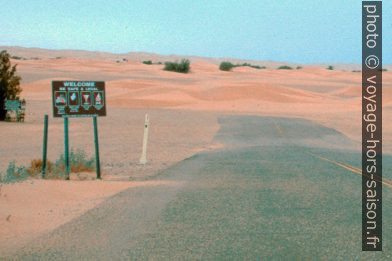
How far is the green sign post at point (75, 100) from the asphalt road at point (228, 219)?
1981mm

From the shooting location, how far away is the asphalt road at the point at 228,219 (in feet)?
26.7

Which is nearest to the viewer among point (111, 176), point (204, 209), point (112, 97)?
point (204, 209)

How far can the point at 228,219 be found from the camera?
1000 cm

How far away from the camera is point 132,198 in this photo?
11898 mm

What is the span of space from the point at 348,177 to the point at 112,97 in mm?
44639

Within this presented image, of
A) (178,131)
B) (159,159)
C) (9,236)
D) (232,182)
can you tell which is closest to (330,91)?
(178,131)

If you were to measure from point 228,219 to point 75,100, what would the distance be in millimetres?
6209

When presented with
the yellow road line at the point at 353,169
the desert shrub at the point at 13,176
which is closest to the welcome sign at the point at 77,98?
the desert shrub at the point at 13,176

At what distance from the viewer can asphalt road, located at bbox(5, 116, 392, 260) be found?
26.7 ft

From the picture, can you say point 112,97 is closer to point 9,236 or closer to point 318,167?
point 318,167

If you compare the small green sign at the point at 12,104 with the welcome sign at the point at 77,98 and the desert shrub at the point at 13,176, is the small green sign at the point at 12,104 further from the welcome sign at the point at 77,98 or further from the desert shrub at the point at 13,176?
the welcome sign at the point at 77,98

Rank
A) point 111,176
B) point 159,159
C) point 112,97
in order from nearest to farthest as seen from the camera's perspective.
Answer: point 111,176, point 159,159, point 112,97

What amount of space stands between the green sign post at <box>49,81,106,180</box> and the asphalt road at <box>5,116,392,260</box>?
1.98 m

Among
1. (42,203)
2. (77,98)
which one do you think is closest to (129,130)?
(77,98)
